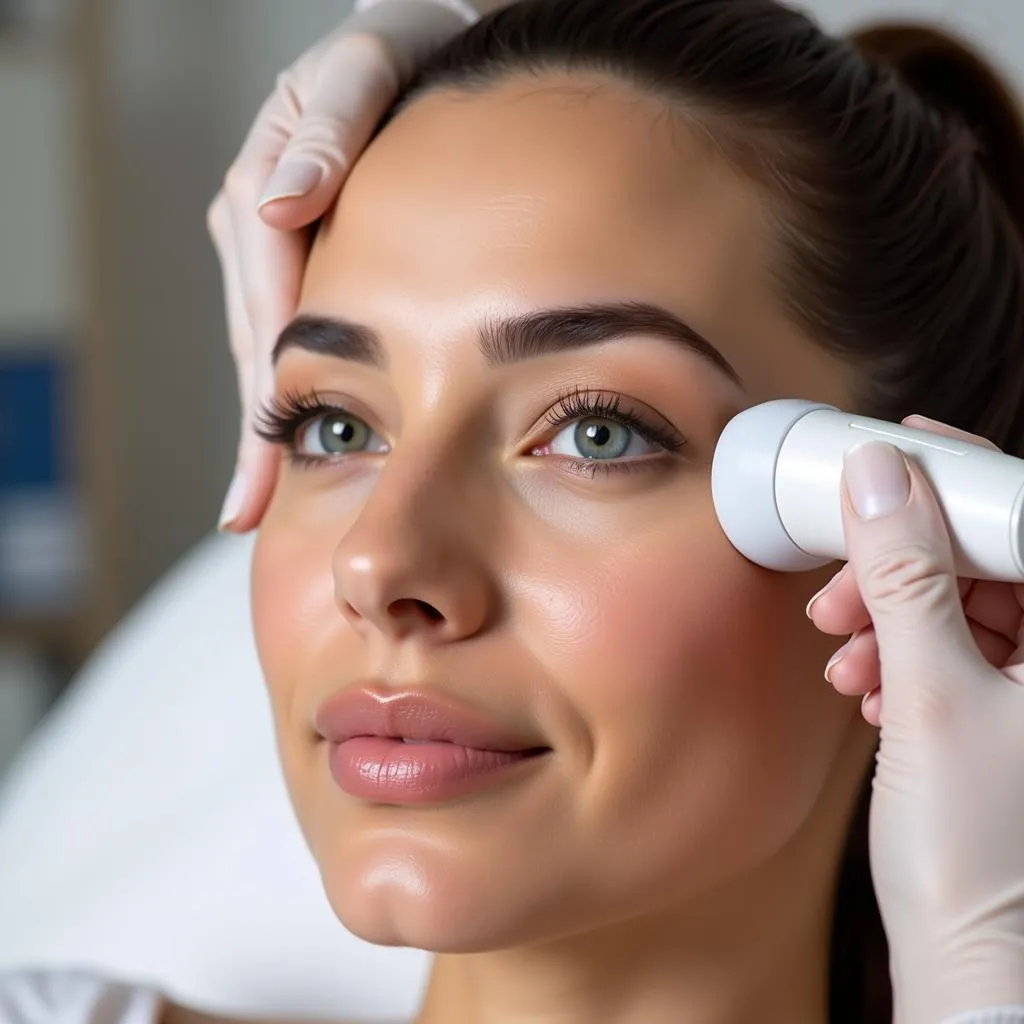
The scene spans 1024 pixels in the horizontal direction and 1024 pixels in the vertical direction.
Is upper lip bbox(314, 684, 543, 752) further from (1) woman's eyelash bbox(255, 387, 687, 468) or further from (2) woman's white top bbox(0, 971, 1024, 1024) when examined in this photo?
(2) woman's white top bbox(0, 971, 1024, 1024)

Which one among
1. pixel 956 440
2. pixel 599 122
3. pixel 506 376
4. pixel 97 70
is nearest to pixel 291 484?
pixel 506 376

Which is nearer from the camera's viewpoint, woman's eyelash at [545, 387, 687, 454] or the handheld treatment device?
the handheld treatment device

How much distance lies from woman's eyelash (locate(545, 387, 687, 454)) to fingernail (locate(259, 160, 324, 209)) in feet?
0.83

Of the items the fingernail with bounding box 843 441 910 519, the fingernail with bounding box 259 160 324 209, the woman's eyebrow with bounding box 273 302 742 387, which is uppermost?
the fingernail with bounding box 259 160 324 209

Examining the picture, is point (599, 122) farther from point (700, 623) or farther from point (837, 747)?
point (837, 747)

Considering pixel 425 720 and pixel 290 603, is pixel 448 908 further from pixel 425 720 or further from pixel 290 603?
pixel 290 603

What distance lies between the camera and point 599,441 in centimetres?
97

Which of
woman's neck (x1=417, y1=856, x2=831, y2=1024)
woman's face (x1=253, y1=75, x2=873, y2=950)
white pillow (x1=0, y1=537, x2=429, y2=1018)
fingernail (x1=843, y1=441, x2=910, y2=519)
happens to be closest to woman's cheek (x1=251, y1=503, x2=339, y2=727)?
woman's face (x1=253, y1=75, x2=873, y2=950)

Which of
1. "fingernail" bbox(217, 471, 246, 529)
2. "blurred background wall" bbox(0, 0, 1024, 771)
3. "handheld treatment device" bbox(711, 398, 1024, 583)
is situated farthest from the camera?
"blurred background wall" bbox(0, 0, 1024, 771)

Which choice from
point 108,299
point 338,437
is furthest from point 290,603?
point 108,299

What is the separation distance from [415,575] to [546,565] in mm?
81

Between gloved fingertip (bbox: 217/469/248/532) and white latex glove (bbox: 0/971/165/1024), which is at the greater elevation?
gloved fingertip (bbox: 217/469/248/532)

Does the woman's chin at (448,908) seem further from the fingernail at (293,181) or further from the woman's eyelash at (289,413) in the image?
the fingernail at (293,181)

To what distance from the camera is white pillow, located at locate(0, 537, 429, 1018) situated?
153cm
